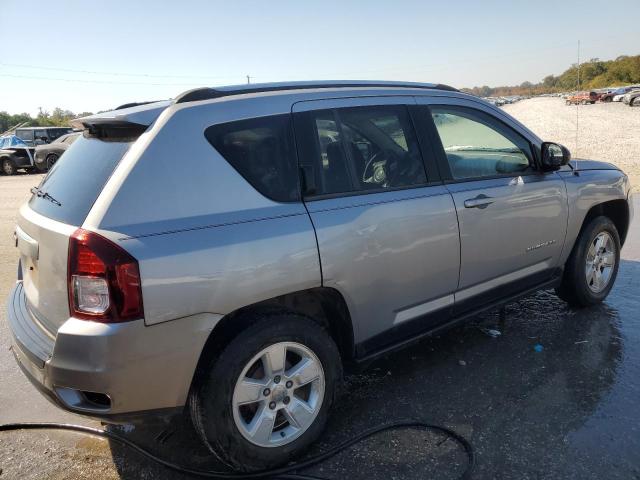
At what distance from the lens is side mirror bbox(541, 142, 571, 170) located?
4.09m

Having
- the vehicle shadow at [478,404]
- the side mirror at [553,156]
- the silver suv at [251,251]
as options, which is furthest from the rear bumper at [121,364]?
the side mirror at [553,156]

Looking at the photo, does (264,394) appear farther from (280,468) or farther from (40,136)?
(40,136)

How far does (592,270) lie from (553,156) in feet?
4.03

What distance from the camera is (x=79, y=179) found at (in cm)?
264

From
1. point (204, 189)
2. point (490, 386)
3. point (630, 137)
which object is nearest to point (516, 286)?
point (490, 386)

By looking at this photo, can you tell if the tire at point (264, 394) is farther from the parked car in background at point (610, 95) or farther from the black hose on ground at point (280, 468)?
the parked car in background at point (610, 95)

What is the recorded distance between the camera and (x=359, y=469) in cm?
272

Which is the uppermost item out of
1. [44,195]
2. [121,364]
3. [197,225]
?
[44,195]

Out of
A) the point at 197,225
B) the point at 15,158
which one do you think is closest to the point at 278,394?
the point at 197,225

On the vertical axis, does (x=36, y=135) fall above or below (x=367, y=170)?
above

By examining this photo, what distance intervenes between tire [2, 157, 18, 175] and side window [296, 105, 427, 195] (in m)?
22.7

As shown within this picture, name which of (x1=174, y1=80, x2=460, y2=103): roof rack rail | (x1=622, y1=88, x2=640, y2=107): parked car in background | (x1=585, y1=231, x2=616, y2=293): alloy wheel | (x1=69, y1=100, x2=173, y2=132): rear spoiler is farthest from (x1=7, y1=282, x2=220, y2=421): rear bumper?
(x1=622, y1=88, x2=640, y2=107): parked car in background

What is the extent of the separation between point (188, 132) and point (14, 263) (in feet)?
19.6

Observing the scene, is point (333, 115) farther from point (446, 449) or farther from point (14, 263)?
point (14, 263)
